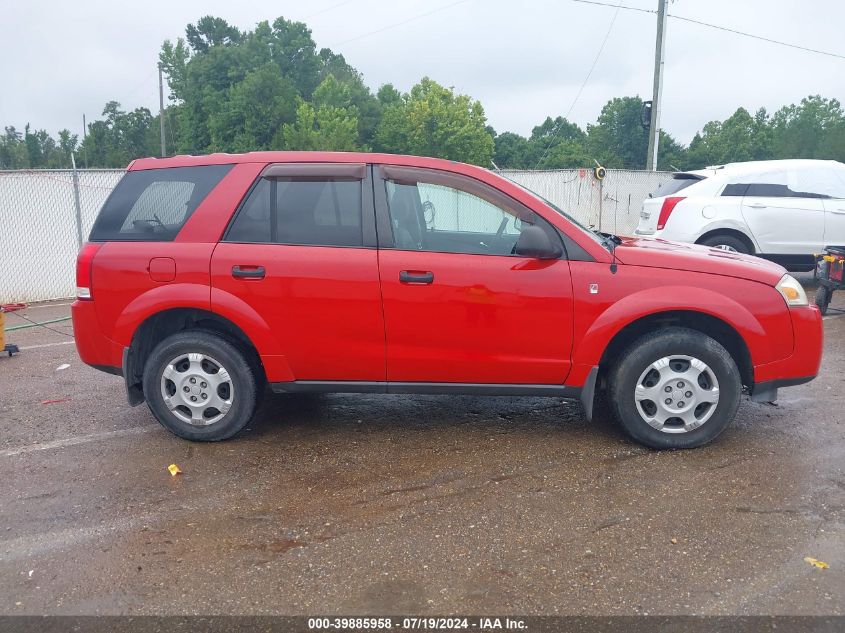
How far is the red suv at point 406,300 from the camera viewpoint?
14.4 ft

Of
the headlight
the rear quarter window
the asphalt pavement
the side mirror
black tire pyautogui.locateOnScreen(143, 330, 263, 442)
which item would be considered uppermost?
the rear quarter window

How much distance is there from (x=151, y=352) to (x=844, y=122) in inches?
2259

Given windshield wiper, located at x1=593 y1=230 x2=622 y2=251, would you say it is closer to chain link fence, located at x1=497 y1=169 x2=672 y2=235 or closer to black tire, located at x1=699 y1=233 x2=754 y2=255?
black tire, located at x1=699 y1=233 x2=754 y2=255

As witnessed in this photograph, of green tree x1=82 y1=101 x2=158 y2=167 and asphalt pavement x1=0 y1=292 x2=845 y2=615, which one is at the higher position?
green tree x1=82 y1=101 x2=158 y2=167

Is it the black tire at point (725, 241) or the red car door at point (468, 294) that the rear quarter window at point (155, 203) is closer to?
the red car door at point (468, 294)

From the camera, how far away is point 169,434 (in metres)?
4.96

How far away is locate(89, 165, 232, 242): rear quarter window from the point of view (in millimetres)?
4691

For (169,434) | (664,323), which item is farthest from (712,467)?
(169,434)

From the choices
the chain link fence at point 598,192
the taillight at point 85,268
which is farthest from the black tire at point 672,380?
the chain link fence at point 598,192

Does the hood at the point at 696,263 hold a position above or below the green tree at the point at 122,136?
below

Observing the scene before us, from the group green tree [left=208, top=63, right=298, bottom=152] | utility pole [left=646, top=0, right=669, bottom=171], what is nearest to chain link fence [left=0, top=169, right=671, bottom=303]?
utility pole [left=646, top=0, right=669, bottom=171]

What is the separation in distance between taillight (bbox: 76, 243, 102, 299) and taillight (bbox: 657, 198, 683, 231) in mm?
8070

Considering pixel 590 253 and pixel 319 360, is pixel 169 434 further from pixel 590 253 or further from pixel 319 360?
pixel 590 253

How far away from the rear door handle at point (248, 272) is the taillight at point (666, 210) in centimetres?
751
